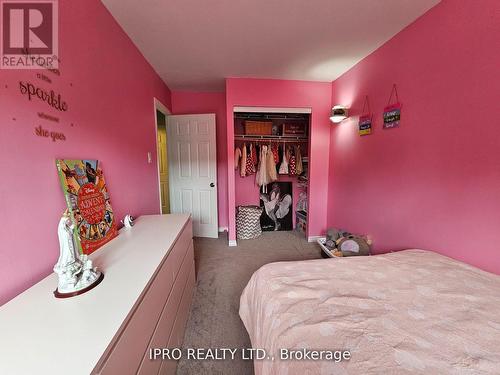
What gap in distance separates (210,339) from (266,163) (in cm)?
248

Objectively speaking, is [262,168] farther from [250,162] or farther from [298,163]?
[298,163]

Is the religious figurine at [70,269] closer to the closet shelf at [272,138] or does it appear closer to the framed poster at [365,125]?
the framed poster at [365,125]

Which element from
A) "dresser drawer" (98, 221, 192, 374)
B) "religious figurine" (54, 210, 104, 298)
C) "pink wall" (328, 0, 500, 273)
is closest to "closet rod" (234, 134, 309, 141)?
"pink wall" (328, 0, 500, 273)

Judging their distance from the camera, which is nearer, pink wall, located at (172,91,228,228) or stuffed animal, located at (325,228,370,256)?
stuffed animal, located at (325,228,370,256)

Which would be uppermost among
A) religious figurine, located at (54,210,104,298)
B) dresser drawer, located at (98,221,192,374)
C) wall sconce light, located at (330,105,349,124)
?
wall sconce light, located at (330,105,349,124)

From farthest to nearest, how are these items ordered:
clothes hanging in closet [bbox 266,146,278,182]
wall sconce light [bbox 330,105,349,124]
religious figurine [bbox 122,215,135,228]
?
1. clothes hanging in closet [bbox 266,146,278,182]
2. wall sconce light [bbox 330,105,349,124]
3. religious figurine [bbox 122,215,135,228]

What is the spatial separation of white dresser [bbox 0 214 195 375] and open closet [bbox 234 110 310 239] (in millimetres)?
2205

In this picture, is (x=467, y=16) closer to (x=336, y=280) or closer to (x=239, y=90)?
(x=336, y=280)

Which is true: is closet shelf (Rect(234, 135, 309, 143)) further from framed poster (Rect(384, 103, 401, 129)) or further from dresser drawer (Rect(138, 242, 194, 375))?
dresser drawer (Rect(138, 242, 194, 375))

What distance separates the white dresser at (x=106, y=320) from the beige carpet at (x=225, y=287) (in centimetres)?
26

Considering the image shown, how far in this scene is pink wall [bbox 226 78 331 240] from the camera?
2781 millimetres

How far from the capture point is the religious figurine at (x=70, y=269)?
0.79 metres

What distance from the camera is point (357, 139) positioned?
7.76 ft

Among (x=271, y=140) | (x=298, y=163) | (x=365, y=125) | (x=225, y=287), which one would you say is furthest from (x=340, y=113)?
(x=225, y=287)
